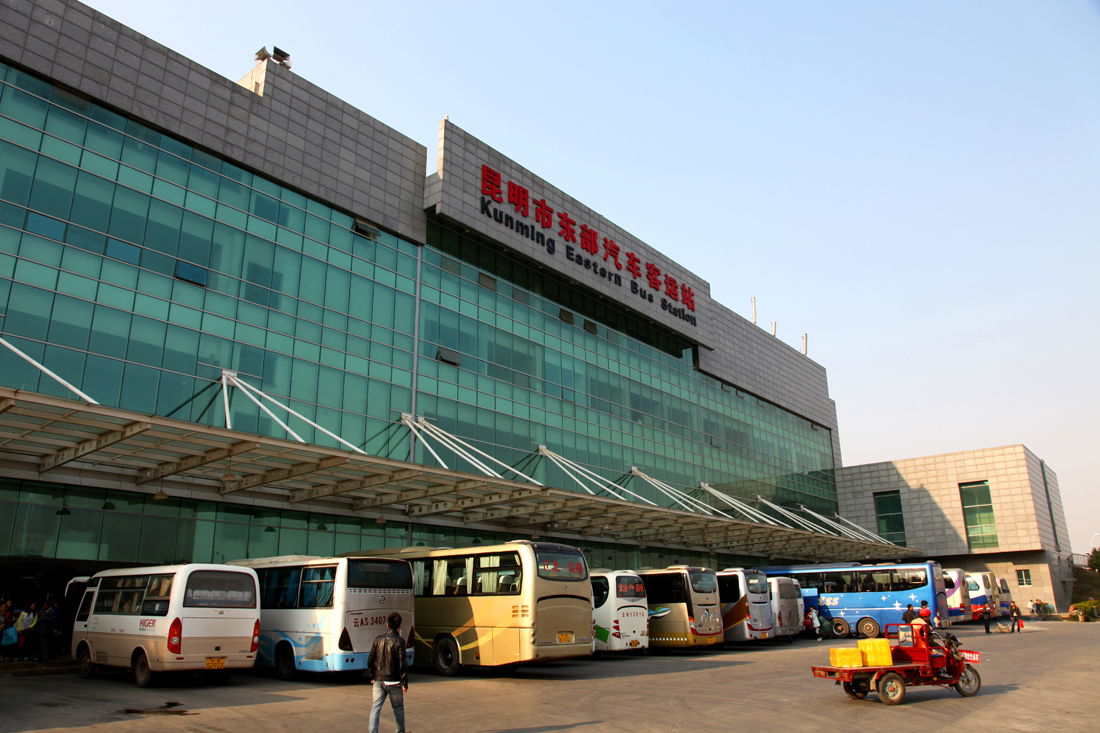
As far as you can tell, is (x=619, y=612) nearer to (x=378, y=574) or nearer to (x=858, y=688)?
(x=378, y=574)

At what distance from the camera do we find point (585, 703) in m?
13.1

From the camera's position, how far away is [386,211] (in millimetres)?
28578

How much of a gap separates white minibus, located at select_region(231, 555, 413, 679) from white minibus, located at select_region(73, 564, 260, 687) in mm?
1220

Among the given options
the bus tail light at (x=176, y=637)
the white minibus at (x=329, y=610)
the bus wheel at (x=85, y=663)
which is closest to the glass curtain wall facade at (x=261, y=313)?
the bus wheel at (x=85, y=663)

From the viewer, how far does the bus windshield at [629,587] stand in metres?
22.4

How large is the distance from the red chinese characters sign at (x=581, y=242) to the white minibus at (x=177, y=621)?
64.0ft

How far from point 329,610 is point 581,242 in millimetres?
23807

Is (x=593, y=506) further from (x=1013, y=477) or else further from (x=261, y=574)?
(x=1013, y=477)

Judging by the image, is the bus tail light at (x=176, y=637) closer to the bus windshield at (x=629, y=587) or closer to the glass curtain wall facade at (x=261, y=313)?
the glass curtain wall facade at (x=261, y=313)

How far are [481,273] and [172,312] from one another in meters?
13.1

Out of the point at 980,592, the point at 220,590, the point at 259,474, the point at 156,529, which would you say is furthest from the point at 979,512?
the point at 220,590

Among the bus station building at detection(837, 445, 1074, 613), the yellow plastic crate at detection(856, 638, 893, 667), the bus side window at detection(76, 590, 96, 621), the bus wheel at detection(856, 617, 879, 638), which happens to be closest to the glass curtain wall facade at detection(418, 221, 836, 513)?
the bus wheel at detection(856, 617, 879, 638)

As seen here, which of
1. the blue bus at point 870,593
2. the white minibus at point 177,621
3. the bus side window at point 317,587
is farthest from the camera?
the blue bus at point 870,593

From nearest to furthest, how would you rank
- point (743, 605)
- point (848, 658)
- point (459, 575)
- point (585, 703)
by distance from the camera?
point (585, 703)
point (848, 658)
point (459, 575)
point (743, 605)
